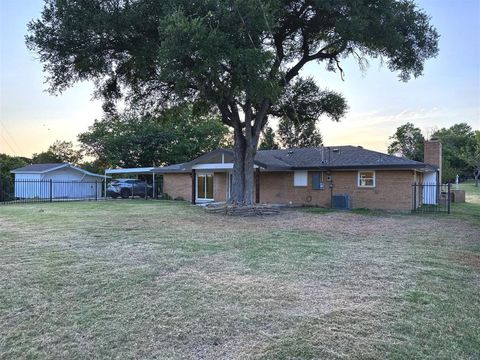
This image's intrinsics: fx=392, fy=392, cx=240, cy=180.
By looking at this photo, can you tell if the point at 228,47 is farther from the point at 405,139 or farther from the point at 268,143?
the point at 405,139

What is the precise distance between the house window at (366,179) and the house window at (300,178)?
290 cm

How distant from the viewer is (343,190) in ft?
65.7

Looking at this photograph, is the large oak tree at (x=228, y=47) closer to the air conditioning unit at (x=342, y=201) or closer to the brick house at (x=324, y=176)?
the brick house at (x=324, y=176)

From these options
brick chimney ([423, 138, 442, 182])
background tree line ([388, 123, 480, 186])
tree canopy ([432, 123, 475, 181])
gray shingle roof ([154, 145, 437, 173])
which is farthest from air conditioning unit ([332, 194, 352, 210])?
tree canopy ([432, 123, 475, 181])

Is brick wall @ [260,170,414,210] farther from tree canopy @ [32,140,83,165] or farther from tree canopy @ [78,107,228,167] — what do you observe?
tree canopy @ [32,140,83,165]

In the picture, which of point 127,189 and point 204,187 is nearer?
point 204,187

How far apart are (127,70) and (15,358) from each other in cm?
1604

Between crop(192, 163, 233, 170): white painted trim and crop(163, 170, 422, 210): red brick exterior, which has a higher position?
crop(192, 163, 233, 170): white painted trim

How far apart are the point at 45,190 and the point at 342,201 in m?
22.1

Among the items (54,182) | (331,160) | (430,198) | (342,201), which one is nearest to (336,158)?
(331,160)

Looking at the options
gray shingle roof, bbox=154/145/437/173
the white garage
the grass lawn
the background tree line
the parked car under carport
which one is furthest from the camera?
the background tree line

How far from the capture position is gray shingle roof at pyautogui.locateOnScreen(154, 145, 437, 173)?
18.4 m

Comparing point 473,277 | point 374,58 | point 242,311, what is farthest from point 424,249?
point 374,58

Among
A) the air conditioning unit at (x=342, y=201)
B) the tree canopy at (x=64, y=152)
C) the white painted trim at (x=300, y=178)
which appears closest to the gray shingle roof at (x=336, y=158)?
the white painted trim at (x=300, y=178)
